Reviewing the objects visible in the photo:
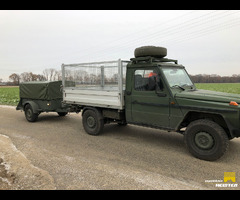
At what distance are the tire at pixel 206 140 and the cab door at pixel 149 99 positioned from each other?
2.33ft

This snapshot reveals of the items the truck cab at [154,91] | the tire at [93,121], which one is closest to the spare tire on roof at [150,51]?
the truck cab at [154,91]

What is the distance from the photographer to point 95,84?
7219 mm

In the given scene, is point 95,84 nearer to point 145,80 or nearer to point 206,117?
point 145,80

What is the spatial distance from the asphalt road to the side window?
1.67 metres

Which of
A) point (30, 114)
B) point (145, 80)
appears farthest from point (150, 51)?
point (30, 114)

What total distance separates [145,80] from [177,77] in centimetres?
→ 91

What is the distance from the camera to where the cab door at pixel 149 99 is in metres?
5.11

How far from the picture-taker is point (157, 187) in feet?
11.2

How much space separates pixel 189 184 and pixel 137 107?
2.59 metres

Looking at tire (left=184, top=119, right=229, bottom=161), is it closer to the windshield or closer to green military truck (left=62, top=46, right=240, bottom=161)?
green military truck (left=62, top=46, right=240, bottom=161)

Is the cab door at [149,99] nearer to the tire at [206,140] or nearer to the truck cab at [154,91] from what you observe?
the truck cab at [154,91]

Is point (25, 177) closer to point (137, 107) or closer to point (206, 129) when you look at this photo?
point (137, 107)
